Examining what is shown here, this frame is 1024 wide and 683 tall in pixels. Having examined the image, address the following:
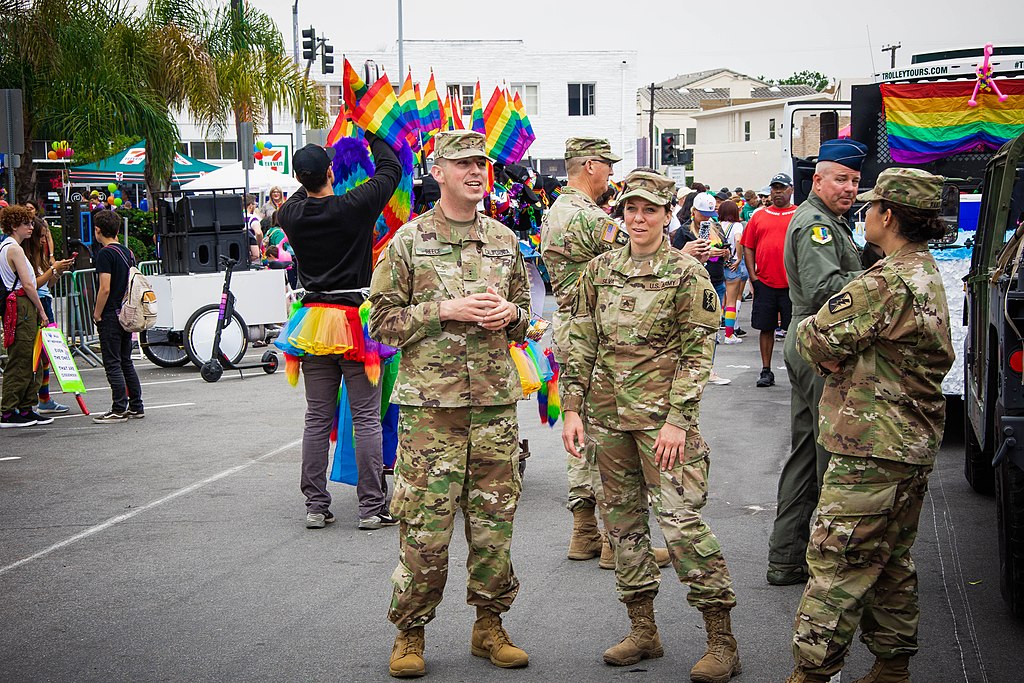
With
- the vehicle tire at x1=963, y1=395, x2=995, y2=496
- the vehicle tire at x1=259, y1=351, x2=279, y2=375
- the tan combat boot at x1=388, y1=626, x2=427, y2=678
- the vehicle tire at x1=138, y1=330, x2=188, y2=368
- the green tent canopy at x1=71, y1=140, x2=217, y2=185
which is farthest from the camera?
the green tent canopy at x1=71, y1=140, x2=217, y2=185

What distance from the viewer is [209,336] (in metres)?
14.6

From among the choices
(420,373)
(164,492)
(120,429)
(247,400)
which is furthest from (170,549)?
(247,400)

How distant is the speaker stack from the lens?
50.8ft

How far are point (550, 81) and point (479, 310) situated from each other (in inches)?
2120

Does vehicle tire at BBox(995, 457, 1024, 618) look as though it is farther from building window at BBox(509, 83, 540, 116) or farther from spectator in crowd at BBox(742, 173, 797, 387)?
building window at BBox(509, 83, 540, 116)

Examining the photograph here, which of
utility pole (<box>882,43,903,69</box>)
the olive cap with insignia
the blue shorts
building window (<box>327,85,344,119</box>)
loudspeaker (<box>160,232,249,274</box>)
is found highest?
building window (<box>327,85,344,119</box>)

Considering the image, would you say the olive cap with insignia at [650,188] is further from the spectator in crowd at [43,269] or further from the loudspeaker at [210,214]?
the loudspeaker at [210,214]

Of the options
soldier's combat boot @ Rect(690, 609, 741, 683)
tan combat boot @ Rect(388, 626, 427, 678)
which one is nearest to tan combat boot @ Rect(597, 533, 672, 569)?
soldier's combat boot @ Rect(690, 609, 741, 683)

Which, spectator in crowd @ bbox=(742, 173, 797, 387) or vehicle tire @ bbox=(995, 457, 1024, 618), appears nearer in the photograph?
vehicle tire @ bbox=(995, 457, 1024, 618)

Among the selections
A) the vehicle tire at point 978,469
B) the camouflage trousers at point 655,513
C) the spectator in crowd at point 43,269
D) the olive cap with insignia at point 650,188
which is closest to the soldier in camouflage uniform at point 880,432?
the camouflage trousers at point 655,513

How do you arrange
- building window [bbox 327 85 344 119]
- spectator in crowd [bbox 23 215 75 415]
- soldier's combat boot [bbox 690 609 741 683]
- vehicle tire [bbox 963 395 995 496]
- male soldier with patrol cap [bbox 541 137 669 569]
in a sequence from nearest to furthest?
soldier's combat boot [bbox 690 609 741 683], male soldier with patrol cap [bbox 541 137 669 569], vehicle tire [bbox 963 395 995 496], spectator in crowd [bbox 23 215 75 415], building window [bbox 327 85 344 119]

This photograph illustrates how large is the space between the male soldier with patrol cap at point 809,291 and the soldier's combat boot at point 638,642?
123 cm

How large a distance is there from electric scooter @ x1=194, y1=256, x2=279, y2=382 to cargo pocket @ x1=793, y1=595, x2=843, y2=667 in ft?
34.1

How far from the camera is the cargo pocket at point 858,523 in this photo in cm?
423
